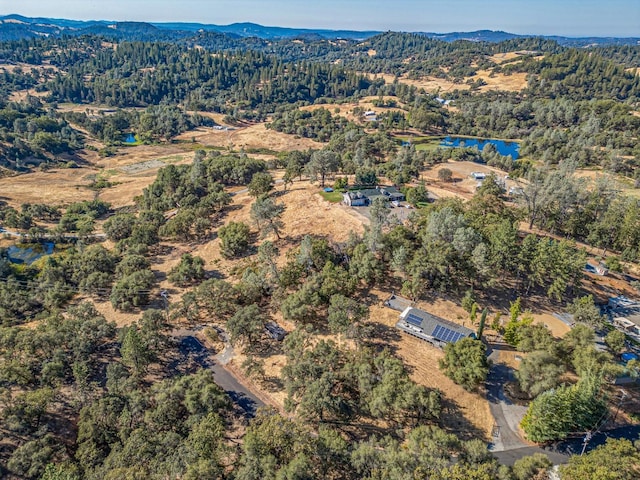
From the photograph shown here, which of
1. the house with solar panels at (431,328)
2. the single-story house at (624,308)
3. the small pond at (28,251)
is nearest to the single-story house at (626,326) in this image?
the single-story house at (624,308)

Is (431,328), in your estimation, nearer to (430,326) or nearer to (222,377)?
(430,326)

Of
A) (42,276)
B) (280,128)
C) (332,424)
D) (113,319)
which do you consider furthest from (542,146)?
(42,276)

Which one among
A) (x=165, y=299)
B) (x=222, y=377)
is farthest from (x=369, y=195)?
(x=222, y=377)

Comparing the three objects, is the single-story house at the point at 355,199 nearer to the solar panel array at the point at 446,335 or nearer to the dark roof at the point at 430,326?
the dark roof at the point at 430,326

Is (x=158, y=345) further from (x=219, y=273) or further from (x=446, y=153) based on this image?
(x=446, y=153)

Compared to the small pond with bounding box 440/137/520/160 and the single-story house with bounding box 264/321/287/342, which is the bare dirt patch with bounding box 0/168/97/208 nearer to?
the single-story house with bounding box 264/321/287/342
